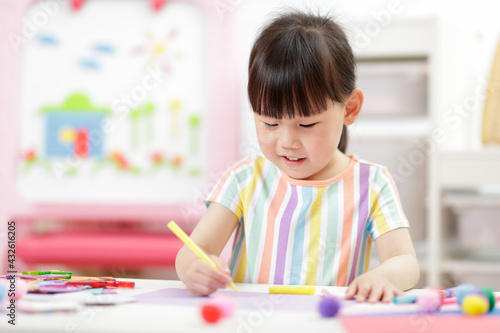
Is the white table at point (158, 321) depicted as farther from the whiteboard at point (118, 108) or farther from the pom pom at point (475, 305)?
the whiteboard at point (118, 108)

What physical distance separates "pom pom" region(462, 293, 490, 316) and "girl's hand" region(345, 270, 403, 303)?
3.6 inches

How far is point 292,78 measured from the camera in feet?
2.66

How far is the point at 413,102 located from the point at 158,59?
87 cm

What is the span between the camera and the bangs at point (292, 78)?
0.81m

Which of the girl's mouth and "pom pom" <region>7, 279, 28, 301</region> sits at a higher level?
the girl's mouth

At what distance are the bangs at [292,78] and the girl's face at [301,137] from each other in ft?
0.04

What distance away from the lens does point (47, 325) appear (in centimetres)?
43

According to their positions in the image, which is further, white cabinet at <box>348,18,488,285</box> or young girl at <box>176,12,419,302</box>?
white cabinet at <box>348,18,488,285</box>

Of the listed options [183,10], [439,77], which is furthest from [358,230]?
[183,10]

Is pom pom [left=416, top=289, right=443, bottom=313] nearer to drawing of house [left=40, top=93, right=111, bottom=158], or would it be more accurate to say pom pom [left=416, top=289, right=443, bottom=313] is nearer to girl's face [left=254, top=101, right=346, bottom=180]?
girl's face [left=254, top=101, right=346, bottom=180]

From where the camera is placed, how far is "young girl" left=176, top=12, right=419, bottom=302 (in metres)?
0.82

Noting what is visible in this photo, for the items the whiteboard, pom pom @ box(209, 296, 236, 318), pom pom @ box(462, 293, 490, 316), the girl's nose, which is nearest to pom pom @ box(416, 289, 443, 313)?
pom pom @ box(462, 293, 490, 316)

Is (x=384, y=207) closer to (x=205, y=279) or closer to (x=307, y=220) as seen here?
(x=307, y=220)

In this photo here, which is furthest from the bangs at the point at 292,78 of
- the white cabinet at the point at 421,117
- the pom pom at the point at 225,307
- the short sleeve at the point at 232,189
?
the white cabinet at the point at 421,117
